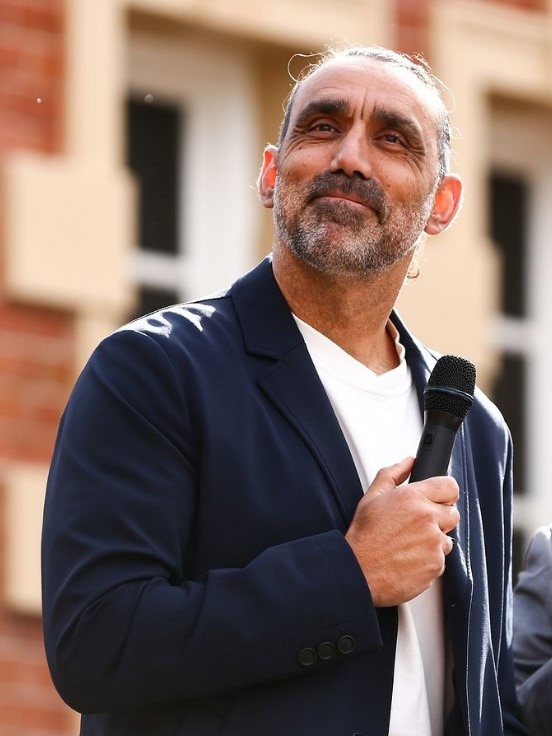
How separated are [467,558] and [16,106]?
14.6ft

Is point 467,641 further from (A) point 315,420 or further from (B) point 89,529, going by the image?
(B) point 89,529

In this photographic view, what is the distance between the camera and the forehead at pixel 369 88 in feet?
13.4

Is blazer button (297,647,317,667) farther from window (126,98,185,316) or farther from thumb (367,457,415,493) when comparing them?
window (126,98,185,316)

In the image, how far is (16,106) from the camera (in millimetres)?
8062

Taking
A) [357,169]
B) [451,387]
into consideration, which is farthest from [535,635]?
[357,169]

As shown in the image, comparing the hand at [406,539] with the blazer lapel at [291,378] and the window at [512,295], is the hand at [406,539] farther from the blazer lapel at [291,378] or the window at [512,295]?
the window at [512,295]

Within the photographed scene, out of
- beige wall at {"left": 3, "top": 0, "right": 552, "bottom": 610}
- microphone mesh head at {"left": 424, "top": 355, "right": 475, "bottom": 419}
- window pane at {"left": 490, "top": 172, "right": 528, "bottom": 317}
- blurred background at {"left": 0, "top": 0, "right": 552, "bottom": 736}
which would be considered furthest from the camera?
window pane at {"left": 490, "top": 172, "right": 528, "bottom": 317}

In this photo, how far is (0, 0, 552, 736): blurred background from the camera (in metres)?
7.84

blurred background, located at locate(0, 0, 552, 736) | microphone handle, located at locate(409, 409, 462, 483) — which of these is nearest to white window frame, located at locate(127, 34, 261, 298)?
blurred background, located at locate(0, 0, 552, 736)

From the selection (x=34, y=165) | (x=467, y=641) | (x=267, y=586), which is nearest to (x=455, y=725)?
(x=467, y=641)

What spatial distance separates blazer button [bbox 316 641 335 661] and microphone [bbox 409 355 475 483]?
0.94ft

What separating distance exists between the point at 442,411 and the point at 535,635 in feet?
2.64

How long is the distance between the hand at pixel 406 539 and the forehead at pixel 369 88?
777 mm

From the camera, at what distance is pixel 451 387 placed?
378 cm
